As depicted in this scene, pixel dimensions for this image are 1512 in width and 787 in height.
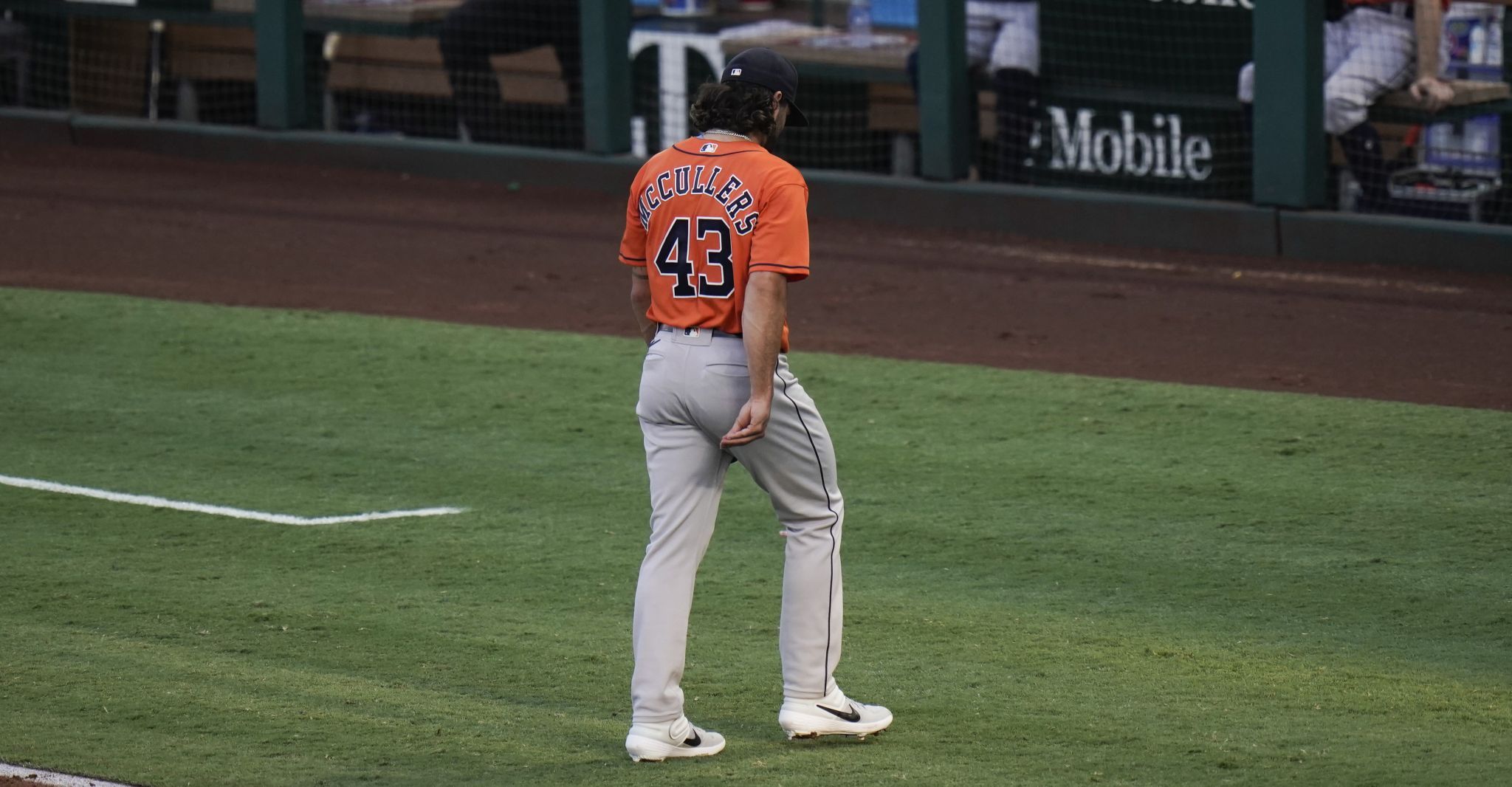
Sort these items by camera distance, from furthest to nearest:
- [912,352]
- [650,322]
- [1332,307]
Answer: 1. [1332,307]
2. [912,352]
3. [650,322]

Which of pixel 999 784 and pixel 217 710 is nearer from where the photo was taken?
pixel 999 784

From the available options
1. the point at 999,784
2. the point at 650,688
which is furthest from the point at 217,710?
the point at 999,784

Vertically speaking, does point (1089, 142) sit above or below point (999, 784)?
above

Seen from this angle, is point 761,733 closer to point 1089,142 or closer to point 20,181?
point 1089,142

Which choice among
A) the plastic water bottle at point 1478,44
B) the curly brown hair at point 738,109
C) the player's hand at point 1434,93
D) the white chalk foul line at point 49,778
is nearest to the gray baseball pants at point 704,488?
the curly brown hair at point 738,109

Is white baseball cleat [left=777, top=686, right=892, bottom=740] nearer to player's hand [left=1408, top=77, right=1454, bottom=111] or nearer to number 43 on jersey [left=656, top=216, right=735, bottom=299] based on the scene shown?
number 43 on jersey [left=656, top=216, right=735, bottom=299]

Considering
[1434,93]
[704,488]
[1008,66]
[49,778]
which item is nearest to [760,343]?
[704,488]

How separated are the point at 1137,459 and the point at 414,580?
9.03ft

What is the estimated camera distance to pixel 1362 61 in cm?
1062

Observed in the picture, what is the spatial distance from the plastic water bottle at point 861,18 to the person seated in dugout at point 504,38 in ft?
6.15

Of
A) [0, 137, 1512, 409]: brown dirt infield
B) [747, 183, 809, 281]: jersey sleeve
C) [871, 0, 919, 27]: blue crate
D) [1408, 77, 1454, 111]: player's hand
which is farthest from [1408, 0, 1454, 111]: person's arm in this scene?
[747, 183, 809, 281]: jersey sleeve

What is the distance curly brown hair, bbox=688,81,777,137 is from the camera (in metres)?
4.28

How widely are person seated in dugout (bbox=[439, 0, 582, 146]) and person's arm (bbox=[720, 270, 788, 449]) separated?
940 centimetres

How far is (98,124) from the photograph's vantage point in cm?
1473
